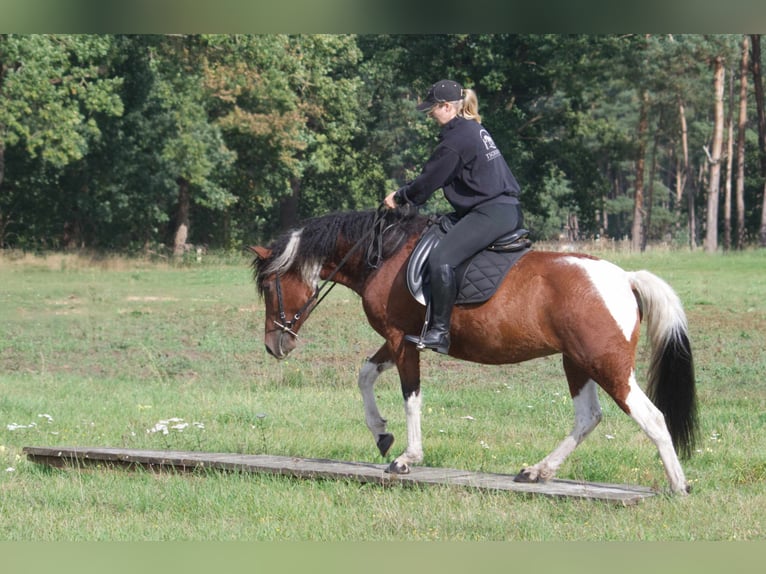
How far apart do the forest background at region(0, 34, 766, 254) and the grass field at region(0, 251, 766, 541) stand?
683 inches

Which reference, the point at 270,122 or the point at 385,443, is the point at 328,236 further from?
the point at 270,122

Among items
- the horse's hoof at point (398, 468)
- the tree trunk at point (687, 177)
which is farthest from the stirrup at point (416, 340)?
the tree trunk at point (687, 177)

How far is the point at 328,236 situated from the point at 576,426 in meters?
2.70

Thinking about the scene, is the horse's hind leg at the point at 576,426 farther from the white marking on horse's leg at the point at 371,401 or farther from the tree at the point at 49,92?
the tree at the point at 49,92

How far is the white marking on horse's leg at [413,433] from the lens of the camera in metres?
8.89

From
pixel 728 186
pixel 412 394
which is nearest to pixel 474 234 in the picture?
pixel 412 394

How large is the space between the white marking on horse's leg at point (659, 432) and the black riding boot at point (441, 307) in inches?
59.4

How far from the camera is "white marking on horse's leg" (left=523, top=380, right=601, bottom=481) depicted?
8.50 metres

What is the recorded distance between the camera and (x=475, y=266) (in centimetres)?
866

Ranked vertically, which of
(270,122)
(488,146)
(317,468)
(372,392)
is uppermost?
(270,122)

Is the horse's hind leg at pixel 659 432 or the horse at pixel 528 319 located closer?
the horse's hind leg at pixel 659 432

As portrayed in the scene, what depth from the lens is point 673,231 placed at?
295 feet

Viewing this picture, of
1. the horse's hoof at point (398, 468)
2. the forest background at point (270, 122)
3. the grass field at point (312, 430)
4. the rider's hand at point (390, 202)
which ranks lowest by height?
the grass field at point (312, 430)

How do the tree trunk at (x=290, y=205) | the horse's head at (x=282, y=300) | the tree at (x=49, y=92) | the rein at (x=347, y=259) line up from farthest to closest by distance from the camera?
the tree trunk at (x=290, y=205), the tree at (x=49, y=92), the horse's head at (x=282, y=300), the rein at (x=347, y=259)
